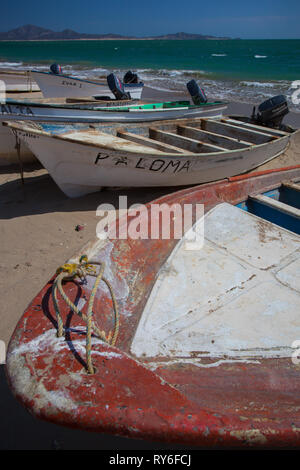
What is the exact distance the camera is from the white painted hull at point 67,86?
9637 mm

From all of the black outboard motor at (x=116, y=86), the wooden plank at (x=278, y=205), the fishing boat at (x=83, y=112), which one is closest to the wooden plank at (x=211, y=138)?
the fishing boat at (x=83, y=112)

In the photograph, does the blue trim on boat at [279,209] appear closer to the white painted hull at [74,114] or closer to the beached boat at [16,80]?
the white painted hull at [74,114]

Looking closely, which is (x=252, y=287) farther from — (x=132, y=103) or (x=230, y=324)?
(x=132, y=103)

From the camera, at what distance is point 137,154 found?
471 centimetres

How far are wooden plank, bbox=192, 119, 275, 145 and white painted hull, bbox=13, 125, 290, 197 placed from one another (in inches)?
20.8

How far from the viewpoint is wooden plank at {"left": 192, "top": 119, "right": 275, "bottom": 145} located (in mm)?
6605

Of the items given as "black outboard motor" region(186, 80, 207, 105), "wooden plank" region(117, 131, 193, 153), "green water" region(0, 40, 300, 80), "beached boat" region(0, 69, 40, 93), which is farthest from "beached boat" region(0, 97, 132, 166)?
"green water" region(0, 40, 300, 80)

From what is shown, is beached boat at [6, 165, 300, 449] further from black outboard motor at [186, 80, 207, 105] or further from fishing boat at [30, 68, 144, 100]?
fishing boat at [30, 68, 144, 100]

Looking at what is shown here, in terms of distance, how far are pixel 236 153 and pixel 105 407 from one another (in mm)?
4992

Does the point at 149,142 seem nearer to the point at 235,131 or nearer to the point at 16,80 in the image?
the point at 235,131

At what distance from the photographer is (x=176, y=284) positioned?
2.68 metres

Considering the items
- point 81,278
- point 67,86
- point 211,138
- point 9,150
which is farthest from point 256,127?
point 81,278

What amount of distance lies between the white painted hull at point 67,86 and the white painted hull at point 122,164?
5670mm

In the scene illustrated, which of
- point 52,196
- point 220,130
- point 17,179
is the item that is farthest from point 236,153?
point 17,179
